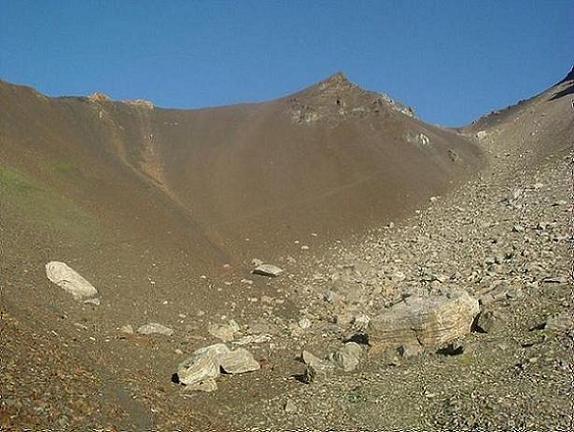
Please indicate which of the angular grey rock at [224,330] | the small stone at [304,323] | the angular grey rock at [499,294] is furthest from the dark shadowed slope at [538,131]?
the angular grey rock at [224,330]

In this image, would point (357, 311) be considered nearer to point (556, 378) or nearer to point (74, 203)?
point (556, 378)

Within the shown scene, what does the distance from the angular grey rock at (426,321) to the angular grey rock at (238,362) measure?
307 centimetres

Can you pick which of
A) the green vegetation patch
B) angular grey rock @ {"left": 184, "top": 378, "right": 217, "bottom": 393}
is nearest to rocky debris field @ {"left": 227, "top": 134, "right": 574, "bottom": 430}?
angular grey rock @ {"left": 184, "top": 378, "right": 217, "bottom": 393}

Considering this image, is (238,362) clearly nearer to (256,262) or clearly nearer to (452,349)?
(452,349)

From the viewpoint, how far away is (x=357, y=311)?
62.5 feet

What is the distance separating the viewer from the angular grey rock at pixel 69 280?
16781mm

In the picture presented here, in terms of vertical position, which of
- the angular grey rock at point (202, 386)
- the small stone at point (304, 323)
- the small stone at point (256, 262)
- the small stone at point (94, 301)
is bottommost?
the angular grey rock at point (202, 386)

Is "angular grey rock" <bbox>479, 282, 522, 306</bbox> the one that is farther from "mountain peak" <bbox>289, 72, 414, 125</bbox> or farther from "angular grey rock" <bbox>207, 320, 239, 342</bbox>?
"mountain peak" <bbox>289, 72, 414, 125</bbox>

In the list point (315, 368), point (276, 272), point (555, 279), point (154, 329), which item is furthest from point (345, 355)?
point (276, 272)

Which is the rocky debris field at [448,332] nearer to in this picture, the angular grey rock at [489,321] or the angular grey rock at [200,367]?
the angular grey rock at [489,321]

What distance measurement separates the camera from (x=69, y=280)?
55.7 ft

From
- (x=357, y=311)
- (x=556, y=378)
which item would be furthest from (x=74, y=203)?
(x=556, y=378)

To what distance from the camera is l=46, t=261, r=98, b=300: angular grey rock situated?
1678 cm

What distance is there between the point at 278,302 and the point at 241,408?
24.7 feet
